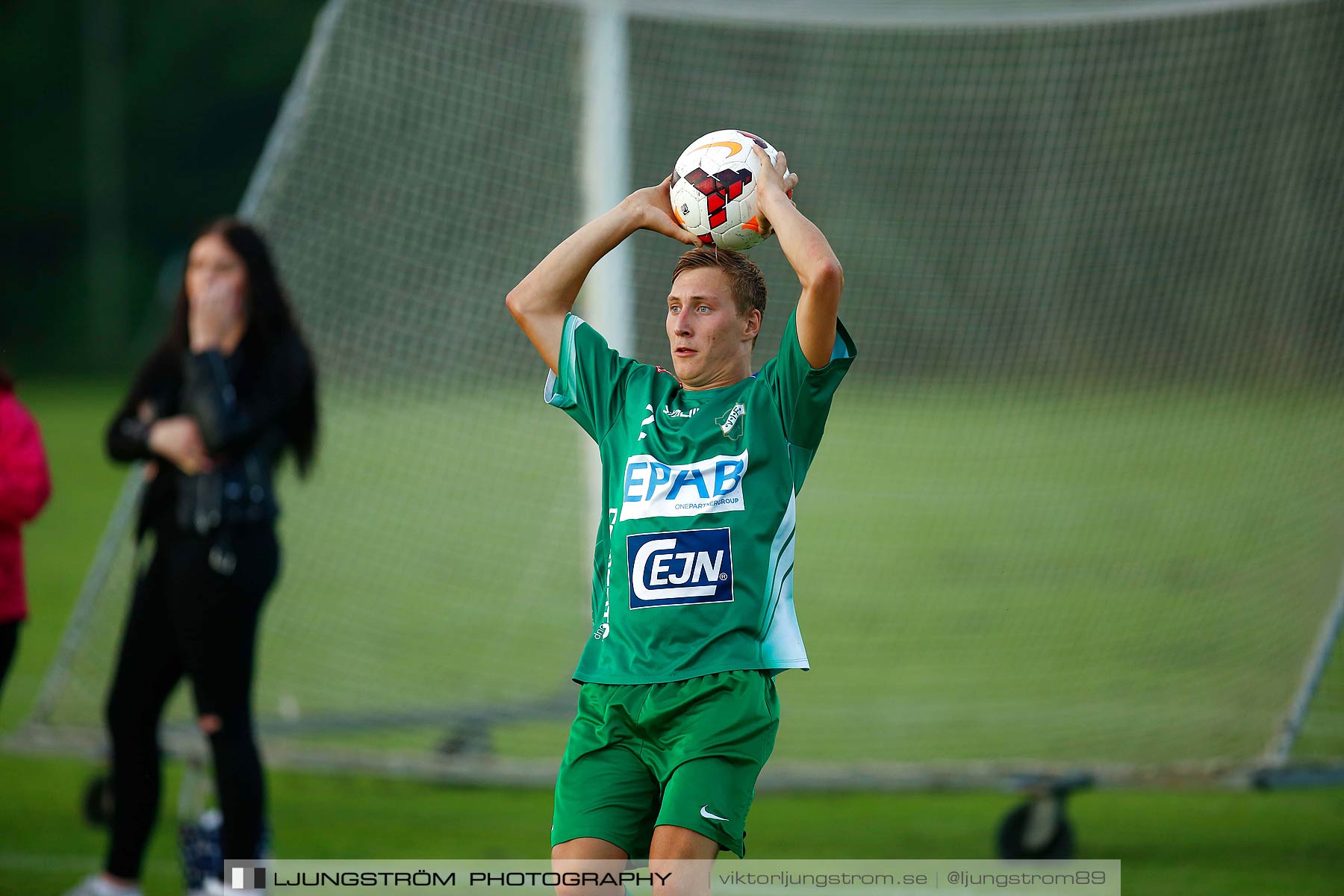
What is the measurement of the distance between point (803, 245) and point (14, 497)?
8.46 ft

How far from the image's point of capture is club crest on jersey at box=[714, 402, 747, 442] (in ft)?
10.3

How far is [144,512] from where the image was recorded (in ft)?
15.3

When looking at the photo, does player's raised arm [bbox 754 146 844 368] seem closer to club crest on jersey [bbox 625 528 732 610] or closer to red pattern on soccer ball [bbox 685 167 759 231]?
red pattern on soccer ball [bbox 685 167 759 231]

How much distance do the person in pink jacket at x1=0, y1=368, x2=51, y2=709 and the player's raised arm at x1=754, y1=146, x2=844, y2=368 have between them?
240cm

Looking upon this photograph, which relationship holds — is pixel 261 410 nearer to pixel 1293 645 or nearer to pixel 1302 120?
pixel 1293 645

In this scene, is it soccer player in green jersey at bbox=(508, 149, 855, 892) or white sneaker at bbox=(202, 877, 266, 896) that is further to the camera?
white sneaker at bbox=(202, 877, 266, 896)

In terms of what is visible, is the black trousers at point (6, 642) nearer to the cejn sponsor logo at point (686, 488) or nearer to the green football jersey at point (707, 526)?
the green football jersey at point (707, 526)

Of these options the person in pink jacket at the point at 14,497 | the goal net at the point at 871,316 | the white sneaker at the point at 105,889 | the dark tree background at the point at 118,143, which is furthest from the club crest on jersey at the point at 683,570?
the dark tree background at the point at 118,143

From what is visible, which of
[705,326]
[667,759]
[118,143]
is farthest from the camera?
[118,143]

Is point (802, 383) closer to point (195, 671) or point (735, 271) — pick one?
point (735, 271)

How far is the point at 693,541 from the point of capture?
307 cm

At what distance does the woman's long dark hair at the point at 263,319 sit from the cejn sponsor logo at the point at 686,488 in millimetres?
1926

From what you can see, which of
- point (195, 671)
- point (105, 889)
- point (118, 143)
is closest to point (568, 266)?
point (195, 671)

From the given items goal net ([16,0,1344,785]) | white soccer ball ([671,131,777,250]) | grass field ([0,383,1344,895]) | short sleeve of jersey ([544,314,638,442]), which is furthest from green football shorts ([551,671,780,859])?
goal net ([16,0,1344,785])
